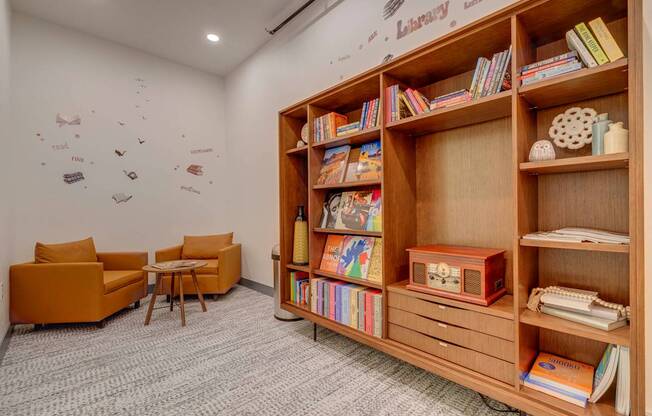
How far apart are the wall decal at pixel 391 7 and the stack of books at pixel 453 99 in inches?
46.6

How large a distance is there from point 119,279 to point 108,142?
1.80m

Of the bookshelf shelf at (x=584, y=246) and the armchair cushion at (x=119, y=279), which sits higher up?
the bookshelf shelf at (x=584, y=246)

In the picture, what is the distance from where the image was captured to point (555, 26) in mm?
1523

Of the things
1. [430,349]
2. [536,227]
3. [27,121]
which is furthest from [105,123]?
[536,227]

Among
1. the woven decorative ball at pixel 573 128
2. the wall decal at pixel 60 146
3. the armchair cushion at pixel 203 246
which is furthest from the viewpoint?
the armchair cushion at pixel 203 246

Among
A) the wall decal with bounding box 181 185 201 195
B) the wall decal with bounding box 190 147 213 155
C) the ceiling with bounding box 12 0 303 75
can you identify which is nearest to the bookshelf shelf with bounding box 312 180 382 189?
the ceiling with bounding box 12 0 303 75

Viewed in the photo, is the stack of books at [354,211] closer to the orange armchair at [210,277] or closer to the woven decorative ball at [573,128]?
the woven decorative ball at [573,128]

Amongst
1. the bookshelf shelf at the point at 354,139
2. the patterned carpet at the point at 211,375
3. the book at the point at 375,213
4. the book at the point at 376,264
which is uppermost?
the bookshelf shelf at the point at 354,139

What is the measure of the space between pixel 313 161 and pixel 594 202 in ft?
5.99

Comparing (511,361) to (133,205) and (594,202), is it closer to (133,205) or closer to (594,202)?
(594,202)

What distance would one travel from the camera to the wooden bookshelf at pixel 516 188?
1274 mm

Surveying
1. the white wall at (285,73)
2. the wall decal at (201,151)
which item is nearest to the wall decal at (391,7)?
the white wall at (285,73)

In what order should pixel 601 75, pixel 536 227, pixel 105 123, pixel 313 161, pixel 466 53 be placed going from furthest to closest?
pixel 105 123, pixel 313 161, pixel 466 53, pixel 536 227, pixel 601 75

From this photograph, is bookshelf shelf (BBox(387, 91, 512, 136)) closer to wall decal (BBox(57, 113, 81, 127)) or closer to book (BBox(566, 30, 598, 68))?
book (BBox(566, 30, 598, 68))
